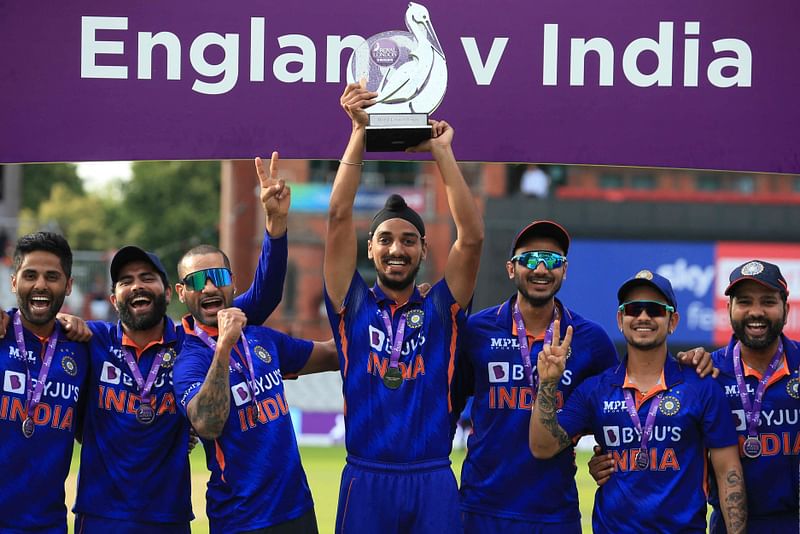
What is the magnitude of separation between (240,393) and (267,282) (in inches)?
24.5

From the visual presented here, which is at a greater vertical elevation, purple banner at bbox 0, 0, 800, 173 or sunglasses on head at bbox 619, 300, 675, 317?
purple banner at bbox 0, 0, 800, 173

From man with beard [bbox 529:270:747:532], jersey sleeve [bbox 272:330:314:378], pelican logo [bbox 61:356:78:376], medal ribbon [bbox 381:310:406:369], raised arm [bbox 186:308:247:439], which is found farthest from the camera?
jersey sleeve [bbox 272:330:314:378]

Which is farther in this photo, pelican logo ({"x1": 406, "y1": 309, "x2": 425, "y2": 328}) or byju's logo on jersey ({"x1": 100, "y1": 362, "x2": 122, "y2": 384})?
byju's logo on jersey ({"x1": 100, "y1": 362, "x2": 122, "y2": 384})

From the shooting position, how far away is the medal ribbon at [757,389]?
5352 millimetres

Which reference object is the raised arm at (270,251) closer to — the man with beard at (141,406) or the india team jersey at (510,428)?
Answer: the man with beard at (141,406)

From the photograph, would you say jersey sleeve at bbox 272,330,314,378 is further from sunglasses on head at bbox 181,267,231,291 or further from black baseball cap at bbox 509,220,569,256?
black baseball cap at bbox 509,220,569,256

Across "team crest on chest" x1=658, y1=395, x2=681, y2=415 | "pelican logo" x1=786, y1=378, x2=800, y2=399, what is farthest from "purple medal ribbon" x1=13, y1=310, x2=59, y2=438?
"pelican logo" x1=786, y1=378, x2=800, y2=399

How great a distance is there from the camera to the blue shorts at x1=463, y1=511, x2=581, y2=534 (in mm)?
5379

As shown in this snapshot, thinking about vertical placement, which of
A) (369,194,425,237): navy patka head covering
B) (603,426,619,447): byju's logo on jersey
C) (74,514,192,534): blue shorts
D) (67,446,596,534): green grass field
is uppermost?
(369,194,425,237): navy patka head covering

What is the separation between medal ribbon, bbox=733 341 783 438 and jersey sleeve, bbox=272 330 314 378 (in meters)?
2.18

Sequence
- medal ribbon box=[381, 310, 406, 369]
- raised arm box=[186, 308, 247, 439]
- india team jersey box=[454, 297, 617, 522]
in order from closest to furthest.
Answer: raised arm box=[186, 308, 247, 439] < medal ribbon box=[381, 310, 406, 369] < india team jersey box=[454, 297, 617, 522]

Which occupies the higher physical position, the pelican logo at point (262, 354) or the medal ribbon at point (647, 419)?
the pelican logo at point (262, 354)

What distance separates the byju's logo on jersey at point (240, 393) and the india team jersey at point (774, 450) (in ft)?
7.64

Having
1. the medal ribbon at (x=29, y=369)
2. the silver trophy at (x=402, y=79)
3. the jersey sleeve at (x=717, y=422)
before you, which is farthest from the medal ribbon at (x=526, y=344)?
the medal ribbon at (x=29, y=369)
